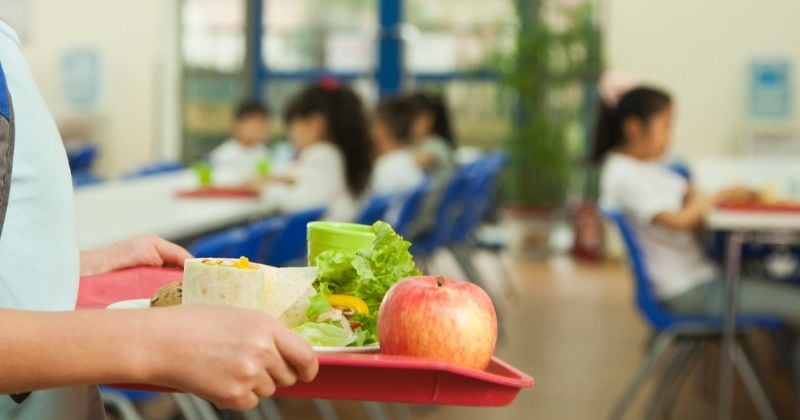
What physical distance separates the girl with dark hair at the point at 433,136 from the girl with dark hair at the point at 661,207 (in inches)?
102

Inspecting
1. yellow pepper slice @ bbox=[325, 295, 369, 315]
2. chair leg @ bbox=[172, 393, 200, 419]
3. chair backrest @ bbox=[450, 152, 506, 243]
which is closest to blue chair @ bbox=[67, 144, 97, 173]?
chair backrest @ bbox=[450, 152, 506, 243]

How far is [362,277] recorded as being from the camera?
1.32 metres

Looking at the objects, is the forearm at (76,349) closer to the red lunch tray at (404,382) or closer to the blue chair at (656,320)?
→ the red lunch tray at (404,382)

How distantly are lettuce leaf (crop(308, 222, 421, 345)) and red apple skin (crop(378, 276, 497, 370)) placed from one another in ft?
0.34

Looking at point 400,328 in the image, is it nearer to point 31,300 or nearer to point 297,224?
point 31,300

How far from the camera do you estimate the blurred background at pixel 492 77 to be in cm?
1025

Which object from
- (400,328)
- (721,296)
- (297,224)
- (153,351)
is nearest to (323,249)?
(400,328)

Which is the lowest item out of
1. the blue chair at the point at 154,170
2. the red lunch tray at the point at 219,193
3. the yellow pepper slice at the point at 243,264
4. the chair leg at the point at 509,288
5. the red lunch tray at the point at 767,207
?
the chair leg at the point at 509,288

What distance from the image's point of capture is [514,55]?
35.0ft

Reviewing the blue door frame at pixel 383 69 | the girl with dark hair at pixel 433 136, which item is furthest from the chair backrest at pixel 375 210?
the blue door frame at pixel 383 69

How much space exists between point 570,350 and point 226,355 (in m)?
5.81

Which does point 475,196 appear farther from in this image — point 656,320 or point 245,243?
point 245,243

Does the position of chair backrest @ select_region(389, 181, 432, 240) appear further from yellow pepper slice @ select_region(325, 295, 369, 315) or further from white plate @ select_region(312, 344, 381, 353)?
white plate @ select_region(312, 344, 381, 353)

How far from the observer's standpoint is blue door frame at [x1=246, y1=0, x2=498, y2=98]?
11484mm
